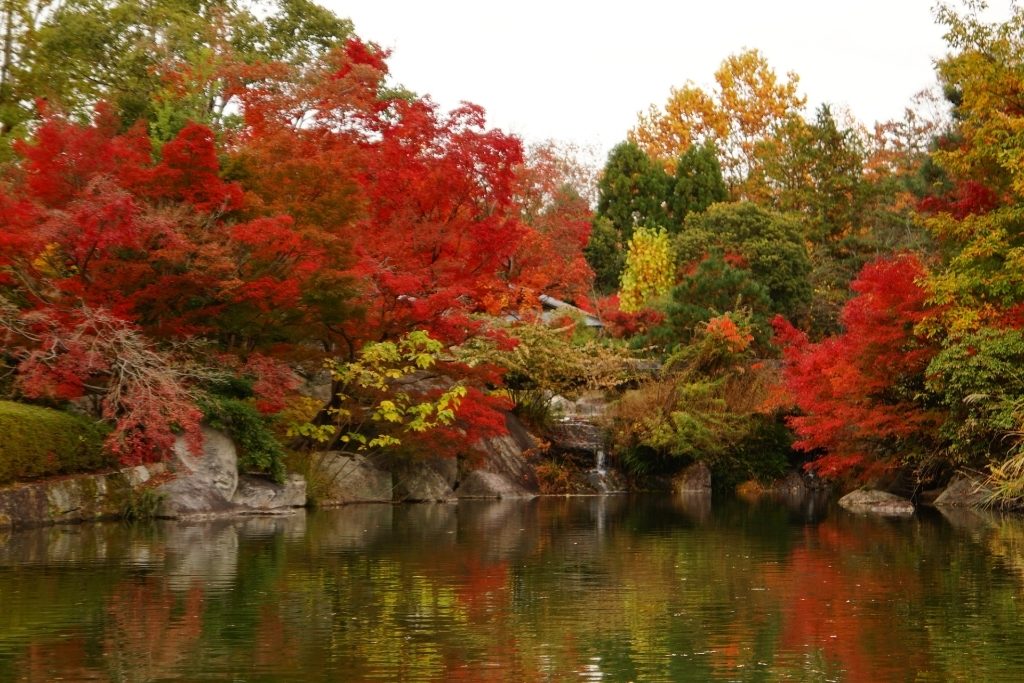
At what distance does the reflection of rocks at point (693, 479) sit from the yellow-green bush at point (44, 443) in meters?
16.7

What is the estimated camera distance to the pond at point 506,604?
8.91 metres

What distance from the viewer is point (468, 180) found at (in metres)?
27.2

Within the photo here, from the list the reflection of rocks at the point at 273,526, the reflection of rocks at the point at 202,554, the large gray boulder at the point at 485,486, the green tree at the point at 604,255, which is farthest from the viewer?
the green tree at the point at 604,255

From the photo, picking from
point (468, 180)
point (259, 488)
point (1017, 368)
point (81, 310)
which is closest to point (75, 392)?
point (81, 310)

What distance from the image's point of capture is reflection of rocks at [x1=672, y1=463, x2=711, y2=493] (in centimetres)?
3453

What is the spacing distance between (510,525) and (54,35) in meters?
20.6

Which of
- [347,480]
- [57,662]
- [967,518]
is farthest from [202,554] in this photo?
[967,518]

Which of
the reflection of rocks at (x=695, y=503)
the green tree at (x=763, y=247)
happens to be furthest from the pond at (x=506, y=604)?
the green tree at (x=763, y=247)

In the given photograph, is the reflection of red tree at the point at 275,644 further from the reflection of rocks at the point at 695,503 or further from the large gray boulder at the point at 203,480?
the reflection of rocks at the point at 695,503

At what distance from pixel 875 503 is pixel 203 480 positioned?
12.5m

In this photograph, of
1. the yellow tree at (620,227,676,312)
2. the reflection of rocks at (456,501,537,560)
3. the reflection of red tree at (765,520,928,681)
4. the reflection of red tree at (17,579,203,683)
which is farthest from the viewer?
the yellow tree at (620,227,676,312)

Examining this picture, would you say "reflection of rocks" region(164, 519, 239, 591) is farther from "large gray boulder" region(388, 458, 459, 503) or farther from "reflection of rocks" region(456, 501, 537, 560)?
"large gray boulder" region(388, 458, 459, 503)

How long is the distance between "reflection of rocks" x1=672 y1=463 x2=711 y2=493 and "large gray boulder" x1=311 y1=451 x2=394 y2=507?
927 centimetres

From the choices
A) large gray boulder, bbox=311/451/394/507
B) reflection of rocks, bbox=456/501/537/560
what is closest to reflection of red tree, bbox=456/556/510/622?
reflection of rocks, bbox=456/501/537/560
